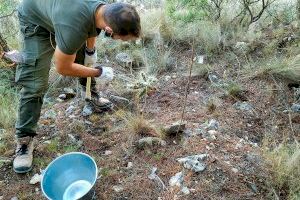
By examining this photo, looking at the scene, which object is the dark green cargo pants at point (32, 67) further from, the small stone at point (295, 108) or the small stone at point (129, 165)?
the small stone at point (295, 108)

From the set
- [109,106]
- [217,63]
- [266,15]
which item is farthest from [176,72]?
[266,15]

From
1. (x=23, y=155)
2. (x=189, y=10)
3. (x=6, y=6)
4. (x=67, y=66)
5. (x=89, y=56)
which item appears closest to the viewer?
(x=67, y=66)

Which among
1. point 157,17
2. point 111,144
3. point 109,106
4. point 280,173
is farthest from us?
point 157,17

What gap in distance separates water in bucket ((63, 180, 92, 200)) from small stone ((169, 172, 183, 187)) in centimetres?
53

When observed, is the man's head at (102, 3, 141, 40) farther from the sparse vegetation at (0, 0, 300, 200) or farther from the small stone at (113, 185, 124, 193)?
the small stone at (113, 185, 124, 193)

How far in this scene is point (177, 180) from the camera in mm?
2363

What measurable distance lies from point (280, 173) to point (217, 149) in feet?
1.52

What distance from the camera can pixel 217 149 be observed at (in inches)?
102

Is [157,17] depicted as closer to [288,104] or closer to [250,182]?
[288,104]

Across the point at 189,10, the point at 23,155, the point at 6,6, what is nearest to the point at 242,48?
the point at 189,10

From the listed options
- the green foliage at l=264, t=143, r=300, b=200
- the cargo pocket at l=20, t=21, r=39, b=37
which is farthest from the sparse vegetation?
the cargo pocket at l=20, t=21, r=39, b=37

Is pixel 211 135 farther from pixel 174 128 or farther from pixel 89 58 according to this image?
pixel 89 58

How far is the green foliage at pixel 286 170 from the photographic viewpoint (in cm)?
227

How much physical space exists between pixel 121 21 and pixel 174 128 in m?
0.98
